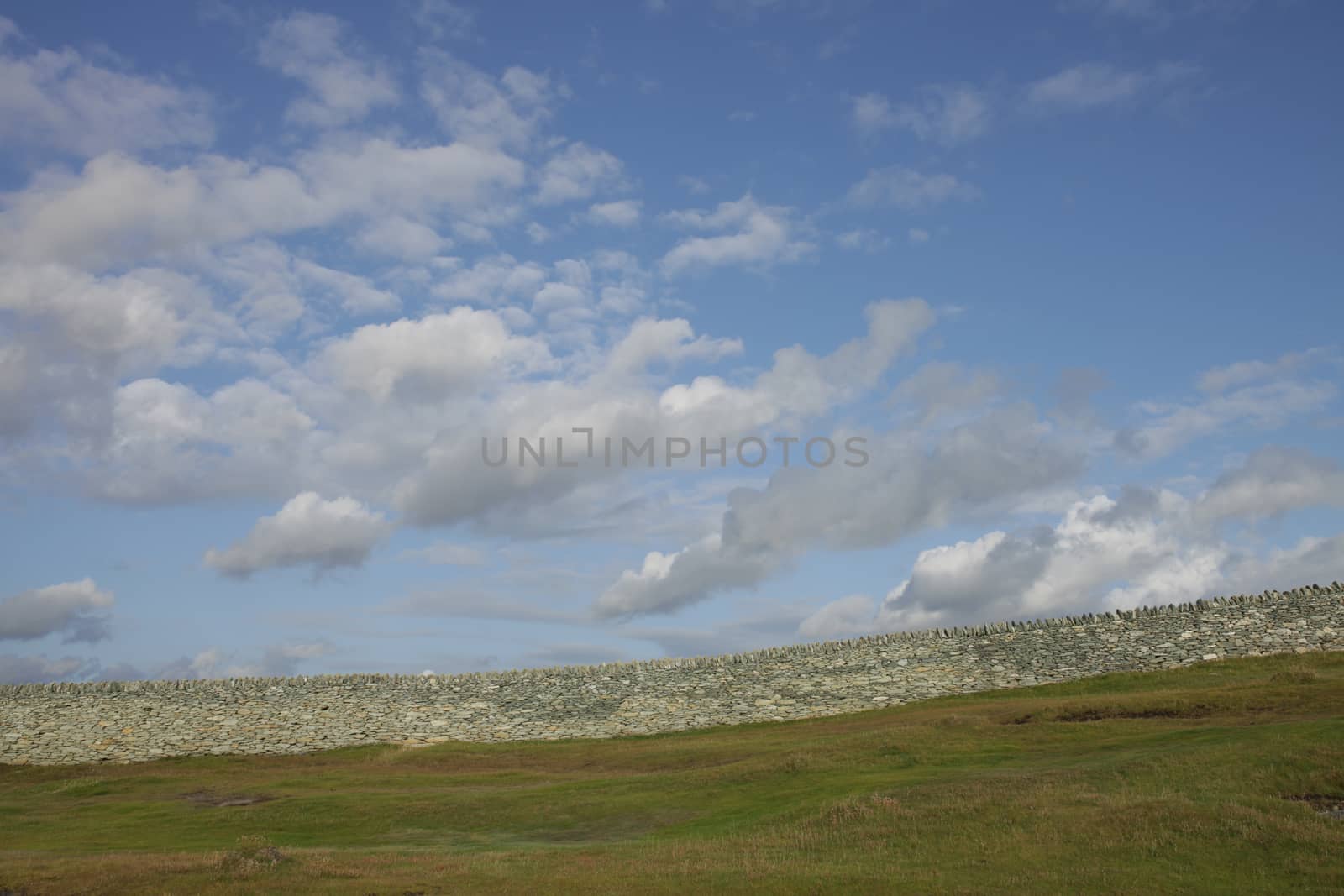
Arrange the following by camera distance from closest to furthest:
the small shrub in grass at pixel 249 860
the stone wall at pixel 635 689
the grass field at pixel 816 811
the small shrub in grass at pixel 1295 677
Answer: the grass field at pixel 816 811, the small shrub in grass at pixel 249 860, the small shrub in grass at pixel 1295 677, the stone wall at pixel 635 689

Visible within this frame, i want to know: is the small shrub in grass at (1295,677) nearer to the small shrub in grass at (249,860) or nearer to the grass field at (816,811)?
the grass field at (816,811)

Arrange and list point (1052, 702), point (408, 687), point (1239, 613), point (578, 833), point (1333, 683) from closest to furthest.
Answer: point (578, 833), point (1333, 683), point (1052, 702), point (1239, 613), point (408, 687)

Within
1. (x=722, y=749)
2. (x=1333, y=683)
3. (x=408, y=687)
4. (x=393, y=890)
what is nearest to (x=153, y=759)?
(x=408, y=687)

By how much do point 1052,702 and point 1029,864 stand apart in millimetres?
25257

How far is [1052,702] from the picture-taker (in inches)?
1702

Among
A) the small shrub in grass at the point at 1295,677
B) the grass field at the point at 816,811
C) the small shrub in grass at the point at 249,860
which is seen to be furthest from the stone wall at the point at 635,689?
the small shrub in grass at the point at 249,860

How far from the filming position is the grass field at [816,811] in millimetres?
20469

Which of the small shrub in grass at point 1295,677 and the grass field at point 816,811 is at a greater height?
the small shrub in grass at point 1295,677

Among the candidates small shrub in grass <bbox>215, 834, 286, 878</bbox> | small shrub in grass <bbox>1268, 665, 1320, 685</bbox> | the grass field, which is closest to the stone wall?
the grass field

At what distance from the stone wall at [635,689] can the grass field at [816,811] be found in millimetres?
A: 4076

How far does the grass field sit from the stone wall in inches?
160

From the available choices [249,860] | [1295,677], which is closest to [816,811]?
[249,860]

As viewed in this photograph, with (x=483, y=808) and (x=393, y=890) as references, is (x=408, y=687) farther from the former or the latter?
(x=393, y=890)

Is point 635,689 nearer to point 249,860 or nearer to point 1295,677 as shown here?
point 1295,677
